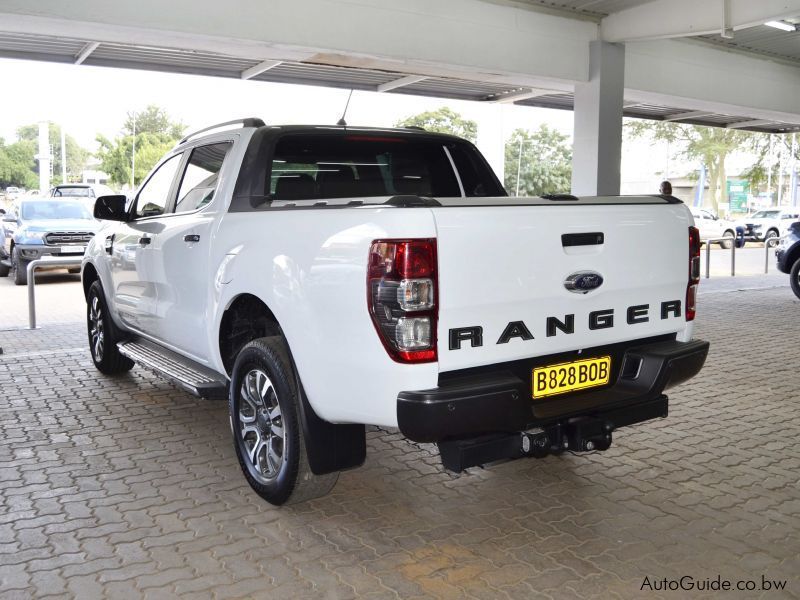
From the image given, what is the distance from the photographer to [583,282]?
3.43 meters

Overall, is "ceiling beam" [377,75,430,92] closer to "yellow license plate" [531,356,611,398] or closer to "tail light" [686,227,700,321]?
"tail light" [686,227,700,321]

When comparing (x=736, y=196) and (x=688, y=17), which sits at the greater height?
(x=688, y=17)

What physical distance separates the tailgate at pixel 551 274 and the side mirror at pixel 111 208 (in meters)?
3.38

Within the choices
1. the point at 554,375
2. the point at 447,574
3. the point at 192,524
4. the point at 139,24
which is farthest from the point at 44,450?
the point at 139,24

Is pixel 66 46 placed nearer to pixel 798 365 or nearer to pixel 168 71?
Answer: pixel 168 71

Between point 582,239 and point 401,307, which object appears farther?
point 582,239

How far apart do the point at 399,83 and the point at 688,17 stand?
18.2 feet

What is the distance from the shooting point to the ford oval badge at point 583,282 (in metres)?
3.40

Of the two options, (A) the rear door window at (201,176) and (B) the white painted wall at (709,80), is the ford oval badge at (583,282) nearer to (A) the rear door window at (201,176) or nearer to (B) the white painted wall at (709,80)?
(A) the rear door window at (201,176)

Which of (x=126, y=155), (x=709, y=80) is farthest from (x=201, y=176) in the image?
(x=126, y=155)

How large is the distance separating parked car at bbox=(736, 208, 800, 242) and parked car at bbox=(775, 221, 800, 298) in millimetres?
20418

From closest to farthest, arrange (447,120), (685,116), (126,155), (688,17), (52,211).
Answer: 1. (688,17)
2. (52,211)
3. (685,116)
4. (447,120)
5. (126,155)

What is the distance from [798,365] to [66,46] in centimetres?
1060

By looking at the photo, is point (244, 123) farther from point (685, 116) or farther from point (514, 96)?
point (685, 116)
